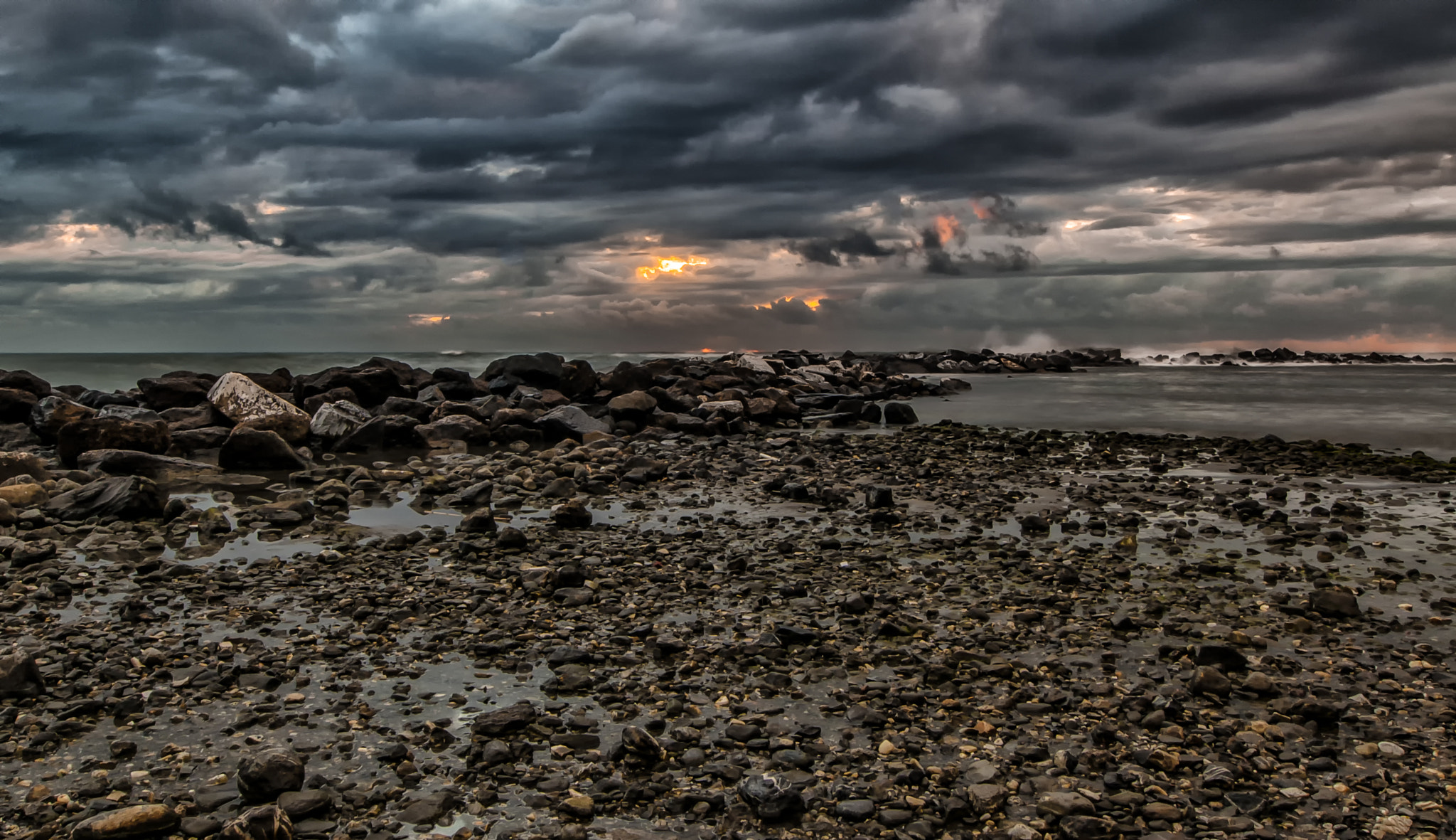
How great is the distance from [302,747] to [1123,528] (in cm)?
783

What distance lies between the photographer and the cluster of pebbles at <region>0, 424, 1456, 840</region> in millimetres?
3643

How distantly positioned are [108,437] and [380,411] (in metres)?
6.13

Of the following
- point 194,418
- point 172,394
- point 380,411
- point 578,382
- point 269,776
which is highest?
point 578,382

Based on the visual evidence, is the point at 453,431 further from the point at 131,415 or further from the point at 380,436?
the point at 131,415

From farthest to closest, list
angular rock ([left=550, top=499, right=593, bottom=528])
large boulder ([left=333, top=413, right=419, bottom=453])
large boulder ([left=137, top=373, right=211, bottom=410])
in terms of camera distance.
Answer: large boulder ([left=137, top=373, right=211, bottom=410]) → large boulder ([left=333, top=413, right=419, bottom=453]) → angular rock ([left=550, top=499, right=593, bottom=528])

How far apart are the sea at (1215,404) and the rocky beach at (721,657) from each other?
852 cm

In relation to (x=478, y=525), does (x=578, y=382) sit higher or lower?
higher

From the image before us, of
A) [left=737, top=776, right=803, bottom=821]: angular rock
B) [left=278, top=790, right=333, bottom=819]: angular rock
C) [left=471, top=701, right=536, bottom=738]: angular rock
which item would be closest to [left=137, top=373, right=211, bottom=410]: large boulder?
[left=471, top=701, right=536, bottom=738]: angular rock

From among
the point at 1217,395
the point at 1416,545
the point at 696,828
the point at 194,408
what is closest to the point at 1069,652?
the point at 696,828

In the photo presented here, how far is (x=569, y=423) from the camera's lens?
1795 centimetres

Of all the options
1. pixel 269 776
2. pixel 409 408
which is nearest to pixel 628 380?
pixel 409 408

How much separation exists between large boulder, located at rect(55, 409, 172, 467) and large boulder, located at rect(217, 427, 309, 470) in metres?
1.47

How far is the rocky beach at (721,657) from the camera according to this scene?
3662 millimetres

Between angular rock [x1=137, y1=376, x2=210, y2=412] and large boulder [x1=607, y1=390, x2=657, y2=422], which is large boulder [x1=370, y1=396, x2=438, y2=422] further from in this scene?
angular rock [x1=137, y1=376, x2=210, y2=412]
